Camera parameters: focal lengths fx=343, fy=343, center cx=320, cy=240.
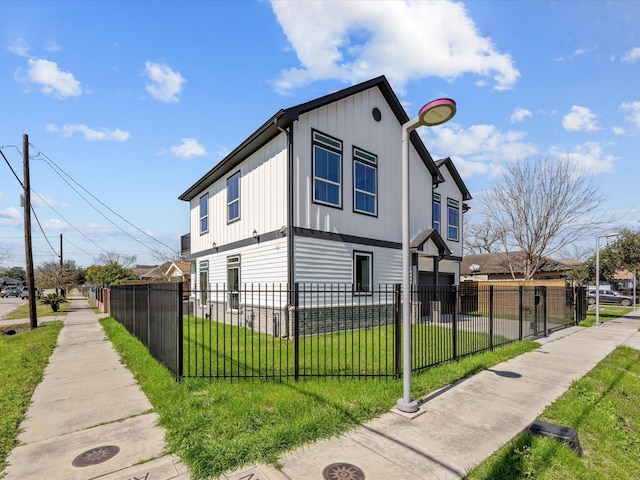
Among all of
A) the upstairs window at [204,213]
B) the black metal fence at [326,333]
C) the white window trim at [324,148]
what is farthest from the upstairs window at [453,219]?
the upstairs window at [204,213]

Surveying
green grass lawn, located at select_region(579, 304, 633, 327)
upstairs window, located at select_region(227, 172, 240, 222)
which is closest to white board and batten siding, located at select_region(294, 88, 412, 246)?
upstairs window, located at select_region(227, 172, 240, 222)

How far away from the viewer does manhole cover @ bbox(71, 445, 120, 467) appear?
11.8ft

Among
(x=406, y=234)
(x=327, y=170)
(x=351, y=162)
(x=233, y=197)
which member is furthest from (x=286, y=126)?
(x=406, y=234)

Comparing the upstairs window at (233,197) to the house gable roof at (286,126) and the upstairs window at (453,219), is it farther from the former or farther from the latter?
the upstairs window at (453,219)

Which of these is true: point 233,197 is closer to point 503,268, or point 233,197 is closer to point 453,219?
point 453,219

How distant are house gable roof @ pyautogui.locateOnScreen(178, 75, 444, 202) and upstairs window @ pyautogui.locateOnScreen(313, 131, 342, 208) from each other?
3.92 feet

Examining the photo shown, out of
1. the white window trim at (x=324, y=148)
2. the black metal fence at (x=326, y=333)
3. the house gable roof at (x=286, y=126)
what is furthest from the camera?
the white window trim at (x=324, y=148)

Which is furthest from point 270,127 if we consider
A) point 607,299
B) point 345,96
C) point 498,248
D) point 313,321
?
point 607,299

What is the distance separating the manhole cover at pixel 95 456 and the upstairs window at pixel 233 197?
10.7 meters

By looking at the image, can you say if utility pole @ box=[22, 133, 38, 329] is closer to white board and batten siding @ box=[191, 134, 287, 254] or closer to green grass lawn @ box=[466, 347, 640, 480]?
white board and batten siding @ box=[191, 134, 287, 254]

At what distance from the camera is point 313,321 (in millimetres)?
10891

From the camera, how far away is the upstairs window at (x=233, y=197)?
46.5ft

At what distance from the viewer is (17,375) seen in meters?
6.81

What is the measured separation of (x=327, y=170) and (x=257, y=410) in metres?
8.83
